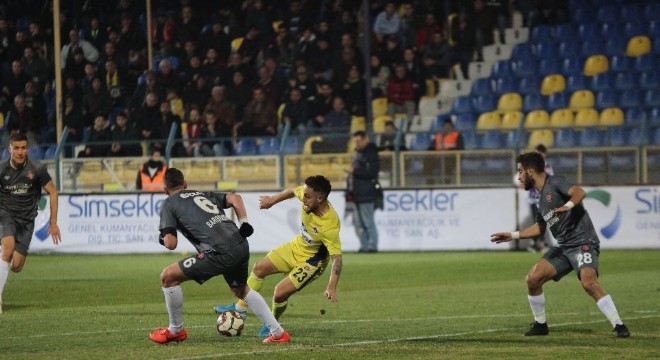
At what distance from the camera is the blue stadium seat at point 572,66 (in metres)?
30.1

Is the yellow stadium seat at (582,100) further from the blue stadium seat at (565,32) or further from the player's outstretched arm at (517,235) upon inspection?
the player's outstretched arm at (517,235)

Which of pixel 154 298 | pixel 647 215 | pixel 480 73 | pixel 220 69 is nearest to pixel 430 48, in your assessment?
pixel 480 73

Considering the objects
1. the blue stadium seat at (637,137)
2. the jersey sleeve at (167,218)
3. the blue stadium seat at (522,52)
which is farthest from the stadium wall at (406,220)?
the jersey sleeve at (167,218)

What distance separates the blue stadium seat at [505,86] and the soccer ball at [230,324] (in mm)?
19869

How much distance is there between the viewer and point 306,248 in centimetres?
1245

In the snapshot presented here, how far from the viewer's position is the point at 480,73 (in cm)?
3152

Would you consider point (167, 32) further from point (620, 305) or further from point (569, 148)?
point (620, 305)

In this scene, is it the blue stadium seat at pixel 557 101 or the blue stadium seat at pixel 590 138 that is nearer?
the blue stadium seat at pixel 590 138

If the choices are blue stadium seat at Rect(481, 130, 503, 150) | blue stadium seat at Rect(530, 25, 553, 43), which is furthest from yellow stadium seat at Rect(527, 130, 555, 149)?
blue stadium seat at Rect(530, 25, 553, 43)

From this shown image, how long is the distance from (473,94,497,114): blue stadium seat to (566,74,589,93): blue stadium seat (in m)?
1.82

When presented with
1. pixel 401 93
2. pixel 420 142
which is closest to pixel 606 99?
pixel 401 93

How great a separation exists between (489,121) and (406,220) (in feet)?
15.4

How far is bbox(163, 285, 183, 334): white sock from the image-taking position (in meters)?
10.7

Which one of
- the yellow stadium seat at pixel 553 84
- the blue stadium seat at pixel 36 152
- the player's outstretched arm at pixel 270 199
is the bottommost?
the player's outstretched arm at pixel 270 199
